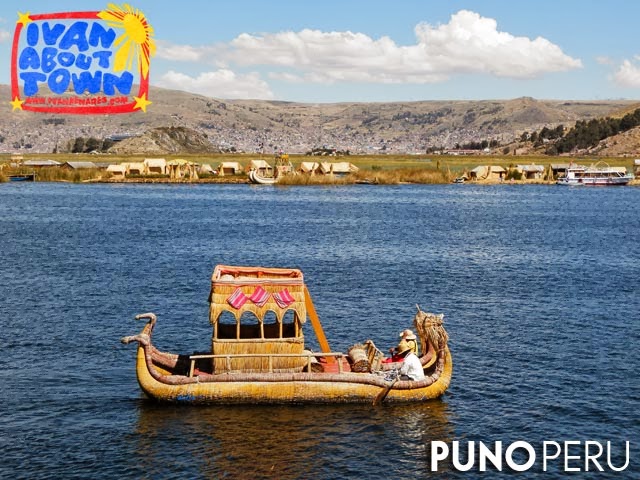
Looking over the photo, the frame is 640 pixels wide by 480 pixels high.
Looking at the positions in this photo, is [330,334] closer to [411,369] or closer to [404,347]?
[404,347]

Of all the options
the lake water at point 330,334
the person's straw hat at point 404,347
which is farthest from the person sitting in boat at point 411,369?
the lake water at point 330,334

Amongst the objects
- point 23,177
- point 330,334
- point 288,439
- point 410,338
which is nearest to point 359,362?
point 410,338

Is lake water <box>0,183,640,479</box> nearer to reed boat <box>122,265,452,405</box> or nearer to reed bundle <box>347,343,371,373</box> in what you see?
reed boat <box>122,265,452,405</box>

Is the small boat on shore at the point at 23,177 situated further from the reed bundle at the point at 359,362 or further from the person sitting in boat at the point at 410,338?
the person sitting in boat at the point at 410,338

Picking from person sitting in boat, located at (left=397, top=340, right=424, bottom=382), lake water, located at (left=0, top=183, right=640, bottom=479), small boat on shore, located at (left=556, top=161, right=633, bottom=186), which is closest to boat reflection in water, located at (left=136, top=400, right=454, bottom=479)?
lake water, located at (left=0, top=183, right=640, bottom=479)

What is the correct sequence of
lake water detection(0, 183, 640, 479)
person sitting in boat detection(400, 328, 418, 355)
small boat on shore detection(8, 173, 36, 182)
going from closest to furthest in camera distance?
lake water detection(0, 183, 640, 479) → person sitting in boat detection(400, 328, 418, 355) → small boat on shore detection(8, 173, 36, 182)

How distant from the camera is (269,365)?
32.9 metres

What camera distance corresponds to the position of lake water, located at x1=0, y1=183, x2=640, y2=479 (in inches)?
1112

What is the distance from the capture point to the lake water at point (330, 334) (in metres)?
28.2

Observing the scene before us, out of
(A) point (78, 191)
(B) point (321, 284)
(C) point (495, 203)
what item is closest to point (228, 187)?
(A) point (78, 191)

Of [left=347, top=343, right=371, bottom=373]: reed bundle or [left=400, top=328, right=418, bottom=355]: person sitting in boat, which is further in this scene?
[left=400, top=328, right=418, bottom=355]: person sitting in boat

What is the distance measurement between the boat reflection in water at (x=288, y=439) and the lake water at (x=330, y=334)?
84 millimetres

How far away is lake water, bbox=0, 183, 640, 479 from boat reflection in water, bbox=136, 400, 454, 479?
84 millimetres

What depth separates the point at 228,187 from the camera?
581ft
